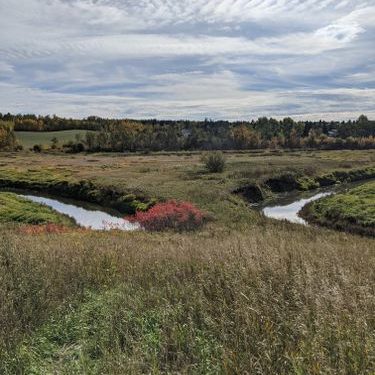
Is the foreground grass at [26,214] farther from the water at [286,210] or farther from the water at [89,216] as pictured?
the water at [286,210]

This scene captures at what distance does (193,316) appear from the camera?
5.40 m

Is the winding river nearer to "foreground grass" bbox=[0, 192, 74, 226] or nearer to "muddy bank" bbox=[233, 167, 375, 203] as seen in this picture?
"muddy bank" bbox=[233, 167, 375, 203]

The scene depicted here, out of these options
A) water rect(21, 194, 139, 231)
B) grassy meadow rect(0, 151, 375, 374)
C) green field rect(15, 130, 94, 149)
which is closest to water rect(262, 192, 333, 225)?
water rect(21, 194, 139, 231)

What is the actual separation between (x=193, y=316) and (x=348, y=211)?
116 feet

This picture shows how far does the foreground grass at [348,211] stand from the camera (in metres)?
35.0

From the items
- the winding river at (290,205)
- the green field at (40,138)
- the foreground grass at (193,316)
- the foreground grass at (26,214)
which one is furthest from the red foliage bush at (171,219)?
the green field at (40,138)

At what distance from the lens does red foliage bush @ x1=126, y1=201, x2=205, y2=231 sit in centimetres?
3250

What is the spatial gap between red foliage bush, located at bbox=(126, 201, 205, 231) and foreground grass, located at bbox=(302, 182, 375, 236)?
10711 millimetres

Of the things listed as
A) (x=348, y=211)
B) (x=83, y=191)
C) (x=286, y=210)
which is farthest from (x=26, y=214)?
(x=348, y=211)

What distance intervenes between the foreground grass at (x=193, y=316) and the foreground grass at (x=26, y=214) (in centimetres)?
2889

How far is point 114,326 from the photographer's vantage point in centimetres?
540

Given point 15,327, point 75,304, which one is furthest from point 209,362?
point 75,304

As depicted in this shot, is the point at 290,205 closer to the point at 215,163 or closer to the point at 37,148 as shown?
the point at 215,163

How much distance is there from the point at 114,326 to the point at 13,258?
10.0 ft
